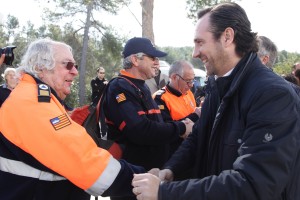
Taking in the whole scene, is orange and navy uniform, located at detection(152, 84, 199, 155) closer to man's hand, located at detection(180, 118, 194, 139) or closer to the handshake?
man's hand, located at detection(180, 118, 194, 139)

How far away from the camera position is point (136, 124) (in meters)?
3.06

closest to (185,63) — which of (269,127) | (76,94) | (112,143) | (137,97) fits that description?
(137,97)

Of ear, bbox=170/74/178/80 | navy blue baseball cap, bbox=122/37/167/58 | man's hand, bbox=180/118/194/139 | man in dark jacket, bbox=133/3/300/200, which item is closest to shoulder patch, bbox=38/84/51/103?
man in dark jacket, bbox=133/3/300/200

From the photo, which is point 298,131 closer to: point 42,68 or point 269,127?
point 269,127

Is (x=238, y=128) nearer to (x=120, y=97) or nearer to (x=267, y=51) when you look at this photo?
(x=120, y=97)

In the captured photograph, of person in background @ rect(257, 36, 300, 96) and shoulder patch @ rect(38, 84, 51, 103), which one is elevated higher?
person in background @ rect(257, 36, 300, 96)

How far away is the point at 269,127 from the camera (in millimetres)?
1574

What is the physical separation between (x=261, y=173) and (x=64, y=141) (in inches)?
42.0

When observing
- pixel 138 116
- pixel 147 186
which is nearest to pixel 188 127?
pixel 138 116

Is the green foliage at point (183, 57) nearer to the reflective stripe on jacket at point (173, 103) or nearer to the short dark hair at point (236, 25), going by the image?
the reflective stripe on jacket at point (173, 103)

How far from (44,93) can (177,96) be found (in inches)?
90.1

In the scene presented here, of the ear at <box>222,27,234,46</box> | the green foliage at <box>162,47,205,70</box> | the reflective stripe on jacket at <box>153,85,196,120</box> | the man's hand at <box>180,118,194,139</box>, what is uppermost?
the ear at <box>222,27,234,46</box>

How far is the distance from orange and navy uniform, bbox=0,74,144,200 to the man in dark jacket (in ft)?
1.14

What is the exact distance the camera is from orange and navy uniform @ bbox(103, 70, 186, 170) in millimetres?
3094
